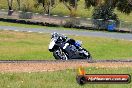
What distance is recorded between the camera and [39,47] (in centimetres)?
3042

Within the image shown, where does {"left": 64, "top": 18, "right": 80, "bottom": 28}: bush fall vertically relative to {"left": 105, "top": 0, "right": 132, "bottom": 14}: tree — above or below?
below

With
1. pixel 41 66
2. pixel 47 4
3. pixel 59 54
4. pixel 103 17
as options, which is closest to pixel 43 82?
pixel 41 66

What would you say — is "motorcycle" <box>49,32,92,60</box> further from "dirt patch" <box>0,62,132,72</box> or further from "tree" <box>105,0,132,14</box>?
"tree" <box>105,0,132,14</box>

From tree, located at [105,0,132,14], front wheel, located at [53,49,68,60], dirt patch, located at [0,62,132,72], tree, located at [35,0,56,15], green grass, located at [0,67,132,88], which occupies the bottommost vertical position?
tree, located at [35,0,56,15]

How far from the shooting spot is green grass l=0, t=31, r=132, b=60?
25.4 meters

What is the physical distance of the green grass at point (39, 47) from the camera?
25359mm

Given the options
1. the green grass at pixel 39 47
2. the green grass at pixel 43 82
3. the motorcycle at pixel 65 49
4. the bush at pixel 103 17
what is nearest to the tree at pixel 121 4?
the bush at pixel 103 17

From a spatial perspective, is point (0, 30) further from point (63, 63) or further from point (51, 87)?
point (51, 87)

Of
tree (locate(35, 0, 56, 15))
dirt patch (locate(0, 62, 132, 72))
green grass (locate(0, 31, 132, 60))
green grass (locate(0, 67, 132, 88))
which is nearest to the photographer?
green grass (locate(0, 67, 132, 88))

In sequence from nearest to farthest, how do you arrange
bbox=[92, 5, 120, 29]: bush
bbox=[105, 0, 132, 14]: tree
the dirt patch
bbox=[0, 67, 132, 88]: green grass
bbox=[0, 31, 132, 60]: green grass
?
bbox=[0, 67, 132, 88]: green grass → the dirt patch → bbox=[0, 31, 132, 60]: green grass → bbox=[92, 5, 120, 29]: bush → bbox=[105, 0, 132, 14]: tree

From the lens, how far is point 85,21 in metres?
50.2

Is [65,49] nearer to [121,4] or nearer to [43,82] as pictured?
[43,82]

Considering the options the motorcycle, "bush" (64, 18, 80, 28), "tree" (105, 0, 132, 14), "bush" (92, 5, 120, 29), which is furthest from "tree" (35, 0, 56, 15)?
the motorcycle

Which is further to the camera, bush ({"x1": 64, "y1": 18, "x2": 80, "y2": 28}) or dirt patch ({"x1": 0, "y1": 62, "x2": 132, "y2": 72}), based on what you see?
bush ({"x1": 64, "y1": 18, "x2": 80, "y2": 28})
